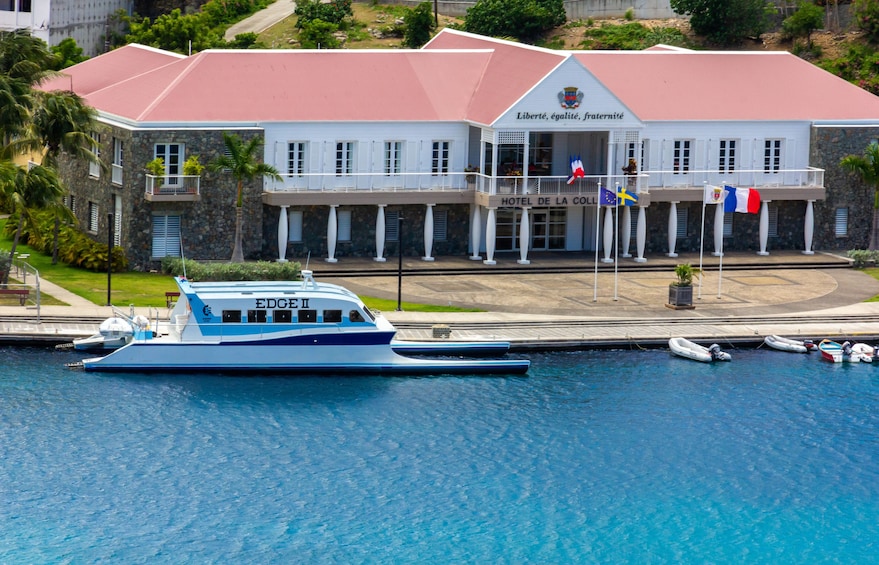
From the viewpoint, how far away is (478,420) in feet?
214

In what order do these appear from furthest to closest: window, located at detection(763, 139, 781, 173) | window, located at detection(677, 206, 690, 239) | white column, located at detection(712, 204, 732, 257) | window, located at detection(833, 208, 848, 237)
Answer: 1. window, located at detection(833, 208, 848, 237)
2. window, located at detection(763, 139, 781, 173)
3. window, located at detection(677, 206, 690, 239)
4. white column, located at detection(712, 204, 732, 257)

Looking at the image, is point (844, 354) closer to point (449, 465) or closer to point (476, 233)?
point (476, 233)

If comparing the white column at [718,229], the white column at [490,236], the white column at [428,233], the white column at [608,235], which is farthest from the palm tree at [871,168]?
the white column at [428,233]

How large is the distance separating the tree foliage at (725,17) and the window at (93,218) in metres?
55.8

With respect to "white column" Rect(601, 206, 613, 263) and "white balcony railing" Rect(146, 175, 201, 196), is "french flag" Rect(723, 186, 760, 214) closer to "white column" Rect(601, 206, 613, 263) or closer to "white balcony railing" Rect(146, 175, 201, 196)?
"white column" Rect(601, 206, 613, 263)

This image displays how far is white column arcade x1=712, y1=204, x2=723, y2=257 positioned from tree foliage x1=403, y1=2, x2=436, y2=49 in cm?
4269

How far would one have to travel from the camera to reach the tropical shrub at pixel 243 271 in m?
80.1

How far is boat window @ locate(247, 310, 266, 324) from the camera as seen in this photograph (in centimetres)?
7069

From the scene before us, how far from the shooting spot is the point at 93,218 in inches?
3526

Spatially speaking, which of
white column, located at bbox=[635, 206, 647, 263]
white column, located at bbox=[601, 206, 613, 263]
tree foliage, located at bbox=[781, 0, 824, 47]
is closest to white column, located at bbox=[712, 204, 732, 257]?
white column, located at bbox=[635, 206, 647, 263]

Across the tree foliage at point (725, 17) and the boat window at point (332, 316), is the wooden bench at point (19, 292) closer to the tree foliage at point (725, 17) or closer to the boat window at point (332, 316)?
the boat window at point (332, 316)

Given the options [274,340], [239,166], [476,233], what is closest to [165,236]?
[239,166]

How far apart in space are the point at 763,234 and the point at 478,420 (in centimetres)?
3318

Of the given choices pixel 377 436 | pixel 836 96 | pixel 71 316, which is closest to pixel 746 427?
pixel 377 436
